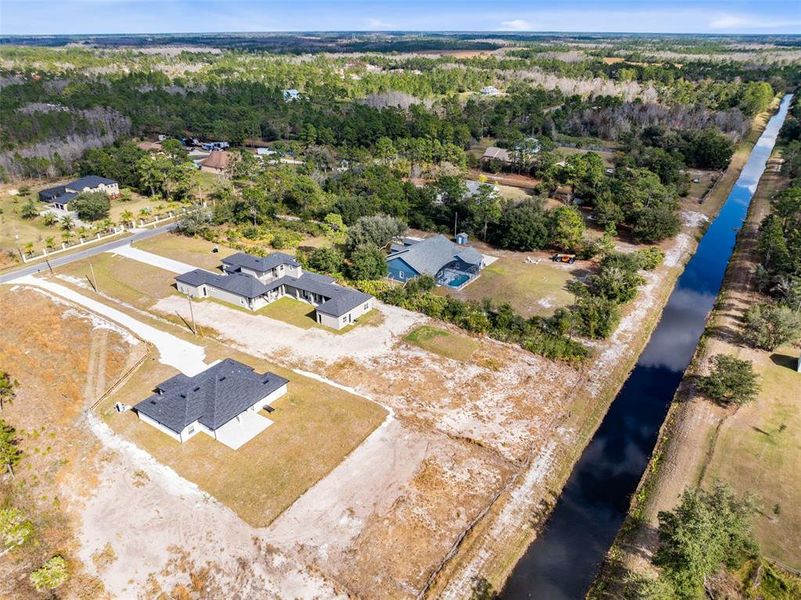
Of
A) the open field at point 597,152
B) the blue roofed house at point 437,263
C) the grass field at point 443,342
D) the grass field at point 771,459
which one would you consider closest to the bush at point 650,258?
the blue roofed house at point 437,263

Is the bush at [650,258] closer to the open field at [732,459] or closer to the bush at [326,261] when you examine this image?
the open field at [732,459]

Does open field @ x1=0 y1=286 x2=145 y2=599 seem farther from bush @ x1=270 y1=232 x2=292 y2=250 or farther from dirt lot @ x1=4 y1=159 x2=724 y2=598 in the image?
bush @ x1=270 y1=232 x2=292 y2=250

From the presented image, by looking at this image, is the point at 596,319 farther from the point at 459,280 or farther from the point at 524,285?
the point at 459,280

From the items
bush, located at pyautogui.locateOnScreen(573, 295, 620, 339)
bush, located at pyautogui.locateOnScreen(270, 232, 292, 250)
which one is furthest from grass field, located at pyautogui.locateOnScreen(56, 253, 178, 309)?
bush, located at pyautogui.locateOnScreen(573, 295, 620, 339)

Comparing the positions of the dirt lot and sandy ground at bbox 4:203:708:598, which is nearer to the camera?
sandy ground at bbox 4:203:708:598

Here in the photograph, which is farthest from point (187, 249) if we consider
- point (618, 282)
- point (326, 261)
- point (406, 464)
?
point (618, 282)

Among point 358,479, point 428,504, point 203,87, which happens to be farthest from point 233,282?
point 203,87
